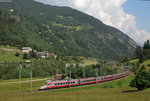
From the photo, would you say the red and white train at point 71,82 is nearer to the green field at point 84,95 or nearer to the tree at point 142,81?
the green field at point 84,95

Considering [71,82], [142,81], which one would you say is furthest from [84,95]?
[71,82]

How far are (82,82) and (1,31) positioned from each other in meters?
146

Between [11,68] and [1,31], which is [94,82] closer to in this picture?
[11,68]

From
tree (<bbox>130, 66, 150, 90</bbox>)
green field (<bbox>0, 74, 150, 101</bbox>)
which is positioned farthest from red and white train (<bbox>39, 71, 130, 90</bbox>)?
tree (<bbox>130, 66, 150, 90</bbox>)

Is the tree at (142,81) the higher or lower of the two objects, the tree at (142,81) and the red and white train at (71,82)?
the higher

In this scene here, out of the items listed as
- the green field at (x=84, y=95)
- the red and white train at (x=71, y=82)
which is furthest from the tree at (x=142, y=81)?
the red and white train at (x=71, y=82)

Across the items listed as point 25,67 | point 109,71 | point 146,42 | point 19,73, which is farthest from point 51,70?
point 146,42

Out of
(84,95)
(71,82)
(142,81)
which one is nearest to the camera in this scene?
(84,95)

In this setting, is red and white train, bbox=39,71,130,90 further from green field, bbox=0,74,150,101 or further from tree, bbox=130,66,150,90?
tree, bbox=130,66,150,90

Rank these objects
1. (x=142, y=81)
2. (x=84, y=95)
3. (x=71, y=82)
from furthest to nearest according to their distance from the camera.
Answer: (x=71, y=82), (x=142, y=81), (x=84, y=95)

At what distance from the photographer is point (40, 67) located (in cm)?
10969

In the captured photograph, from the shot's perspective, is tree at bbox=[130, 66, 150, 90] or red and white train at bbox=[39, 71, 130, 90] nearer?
tree at bbox=[130, 66, 150, 90]

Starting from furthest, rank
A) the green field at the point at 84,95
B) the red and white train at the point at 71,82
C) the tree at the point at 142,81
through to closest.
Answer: the red and white train at the point at 71,82, the tree at the point at 142,81, the green field at the point at 84,95

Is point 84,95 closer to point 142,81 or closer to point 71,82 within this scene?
point 142,81
